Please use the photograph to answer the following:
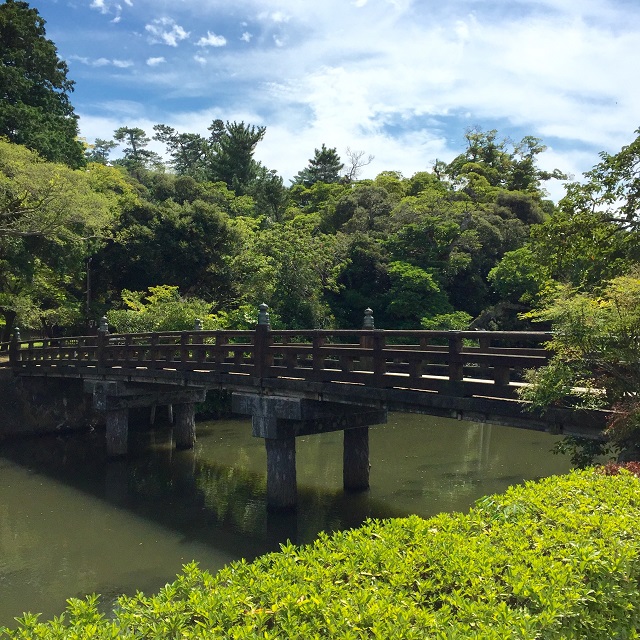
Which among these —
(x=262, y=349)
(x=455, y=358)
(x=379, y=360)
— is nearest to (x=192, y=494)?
(x=262, y=349)

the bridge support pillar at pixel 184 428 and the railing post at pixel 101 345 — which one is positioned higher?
the railing post at pixel 101 345

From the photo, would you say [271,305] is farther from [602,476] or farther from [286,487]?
[602,476]

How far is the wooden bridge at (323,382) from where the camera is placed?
8109 mm

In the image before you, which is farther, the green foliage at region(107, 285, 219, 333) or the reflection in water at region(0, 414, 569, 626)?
the green foliage at region(107, 285, 219, 333)

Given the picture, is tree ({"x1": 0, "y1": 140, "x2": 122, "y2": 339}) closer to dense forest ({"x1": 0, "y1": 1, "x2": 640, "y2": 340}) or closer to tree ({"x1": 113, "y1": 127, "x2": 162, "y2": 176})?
dense forest ({"x1": 0, "y1": 1, "x2": 640, "y2": 340})

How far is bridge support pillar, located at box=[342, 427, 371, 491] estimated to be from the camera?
12898 millimetres

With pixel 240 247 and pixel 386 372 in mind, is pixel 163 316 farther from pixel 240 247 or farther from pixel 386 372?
pixel 386 372

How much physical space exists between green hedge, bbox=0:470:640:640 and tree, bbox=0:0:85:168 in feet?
81.8

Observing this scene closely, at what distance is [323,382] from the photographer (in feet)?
34.4

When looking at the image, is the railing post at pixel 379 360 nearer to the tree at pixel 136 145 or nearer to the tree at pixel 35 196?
the tree at pixel 35 196

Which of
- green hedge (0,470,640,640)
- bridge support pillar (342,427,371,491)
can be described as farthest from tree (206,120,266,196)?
green hedge (0,470,640,640)

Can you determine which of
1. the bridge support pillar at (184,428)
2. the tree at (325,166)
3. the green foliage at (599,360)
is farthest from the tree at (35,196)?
the tree at (325,166)

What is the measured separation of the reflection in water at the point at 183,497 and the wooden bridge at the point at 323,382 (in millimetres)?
944

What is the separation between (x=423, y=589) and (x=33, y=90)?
2959cm
